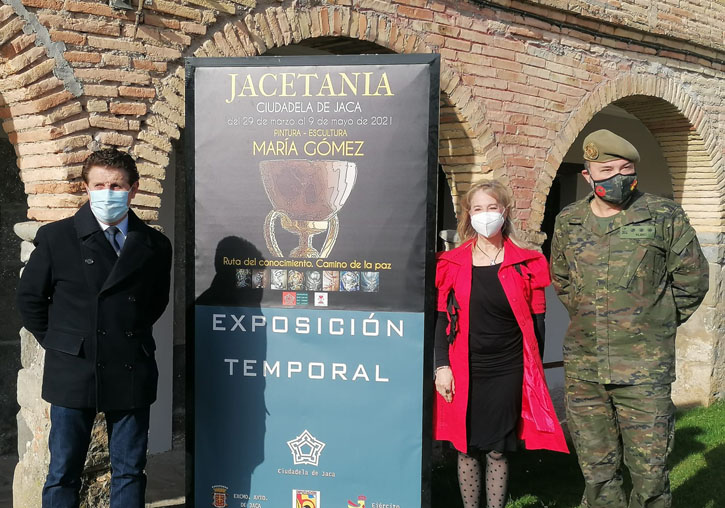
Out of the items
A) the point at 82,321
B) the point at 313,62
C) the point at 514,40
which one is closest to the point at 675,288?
Result: the point at 313,62

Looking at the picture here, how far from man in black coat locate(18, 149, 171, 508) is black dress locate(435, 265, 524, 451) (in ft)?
4.80

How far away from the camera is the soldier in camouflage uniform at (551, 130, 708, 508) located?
3.26 m

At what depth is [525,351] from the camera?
348cm

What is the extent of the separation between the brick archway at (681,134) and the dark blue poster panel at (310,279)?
3.23 m

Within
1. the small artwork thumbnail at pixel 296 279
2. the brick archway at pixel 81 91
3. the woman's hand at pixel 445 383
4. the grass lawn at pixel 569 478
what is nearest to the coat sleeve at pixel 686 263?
the woman's hand at pixel 445 383

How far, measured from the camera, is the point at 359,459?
11.7 feet

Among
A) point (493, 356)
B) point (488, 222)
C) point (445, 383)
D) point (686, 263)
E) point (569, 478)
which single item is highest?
point (488, 222)

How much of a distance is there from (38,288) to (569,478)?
3751mm

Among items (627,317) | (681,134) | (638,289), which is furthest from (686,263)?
(681,134)

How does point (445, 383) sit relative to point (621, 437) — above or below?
above

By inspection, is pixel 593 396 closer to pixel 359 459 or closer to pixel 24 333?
pixel 359 459

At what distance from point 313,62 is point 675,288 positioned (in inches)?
75.8

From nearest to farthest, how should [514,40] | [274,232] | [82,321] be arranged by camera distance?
[82,321], [274,232], [514,40]

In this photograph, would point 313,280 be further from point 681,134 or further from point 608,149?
point 681,134
